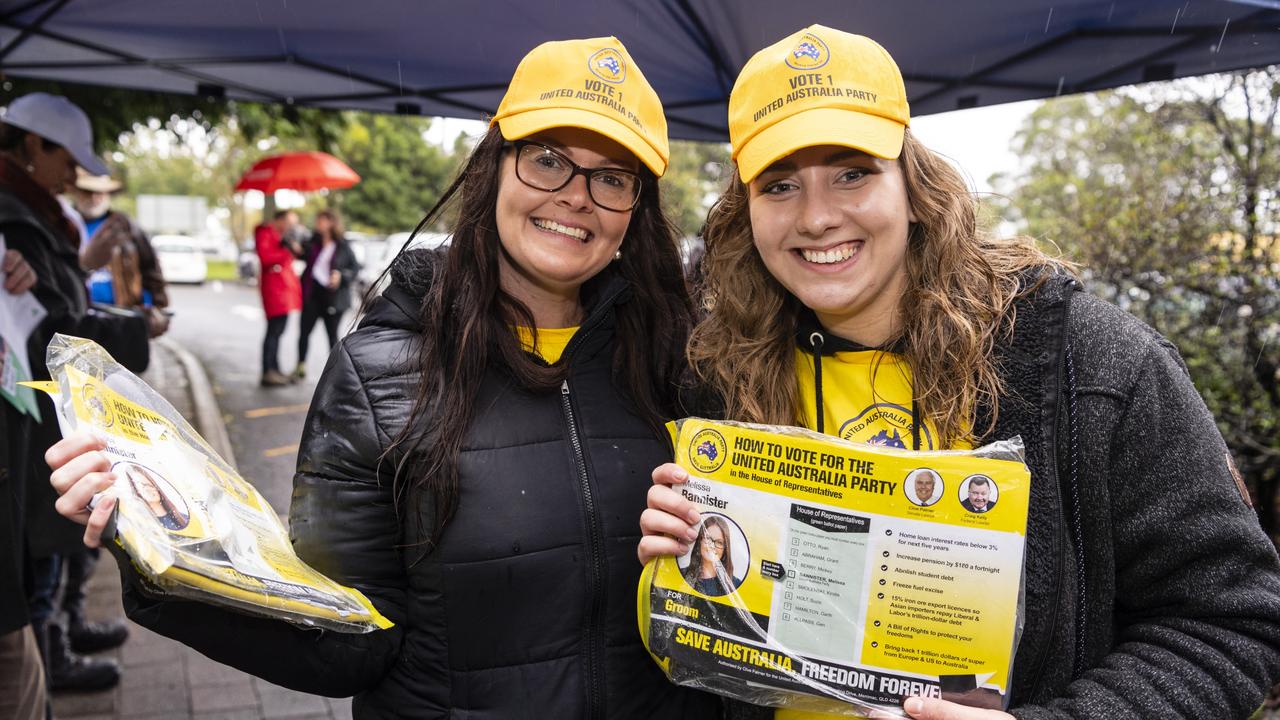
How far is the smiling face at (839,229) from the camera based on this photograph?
176 cm

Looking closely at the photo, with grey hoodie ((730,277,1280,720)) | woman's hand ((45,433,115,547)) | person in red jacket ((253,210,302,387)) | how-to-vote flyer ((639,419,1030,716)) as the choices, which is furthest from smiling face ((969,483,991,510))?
person in red jacket ((253,210,302,387))

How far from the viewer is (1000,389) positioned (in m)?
1.67

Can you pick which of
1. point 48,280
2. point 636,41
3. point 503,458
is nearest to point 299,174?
point 48,280

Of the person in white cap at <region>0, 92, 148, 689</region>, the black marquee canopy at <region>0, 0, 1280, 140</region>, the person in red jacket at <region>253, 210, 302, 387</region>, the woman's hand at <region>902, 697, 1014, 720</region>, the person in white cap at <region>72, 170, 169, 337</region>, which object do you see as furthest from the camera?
the person in red jacket at <region>253, 210, 302, 387</region>

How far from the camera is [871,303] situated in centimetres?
186

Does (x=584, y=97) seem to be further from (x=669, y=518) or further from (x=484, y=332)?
(x=669, y=518)

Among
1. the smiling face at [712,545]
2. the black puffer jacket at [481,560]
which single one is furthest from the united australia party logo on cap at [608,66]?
the smiling face at [712,545]

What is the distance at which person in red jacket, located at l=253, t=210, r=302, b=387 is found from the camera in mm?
10922

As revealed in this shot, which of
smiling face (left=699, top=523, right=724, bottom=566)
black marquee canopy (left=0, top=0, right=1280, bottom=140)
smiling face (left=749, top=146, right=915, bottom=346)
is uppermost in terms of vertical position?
black marquee canopy (left=0, top=0, right=1280, bottom=140)

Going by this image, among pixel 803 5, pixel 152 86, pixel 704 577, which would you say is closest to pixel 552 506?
pixel 704 577

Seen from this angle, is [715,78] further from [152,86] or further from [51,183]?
[152,86]

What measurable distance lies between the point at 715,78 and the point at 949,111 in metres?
1.15

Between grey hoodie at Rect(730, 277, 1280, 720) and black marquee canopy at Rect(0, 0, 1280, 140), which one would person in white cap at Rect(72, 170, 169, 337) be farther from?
grey hoodie at Rect(730, 277, 1280, 720)

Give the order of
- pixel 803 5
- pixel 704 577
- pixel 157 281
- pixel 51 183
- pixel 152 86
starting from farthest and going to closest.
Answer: pixel 157 281 < pixel 152 86 < pixel 51 183 < pixel 803 5 < pixel 704 577
